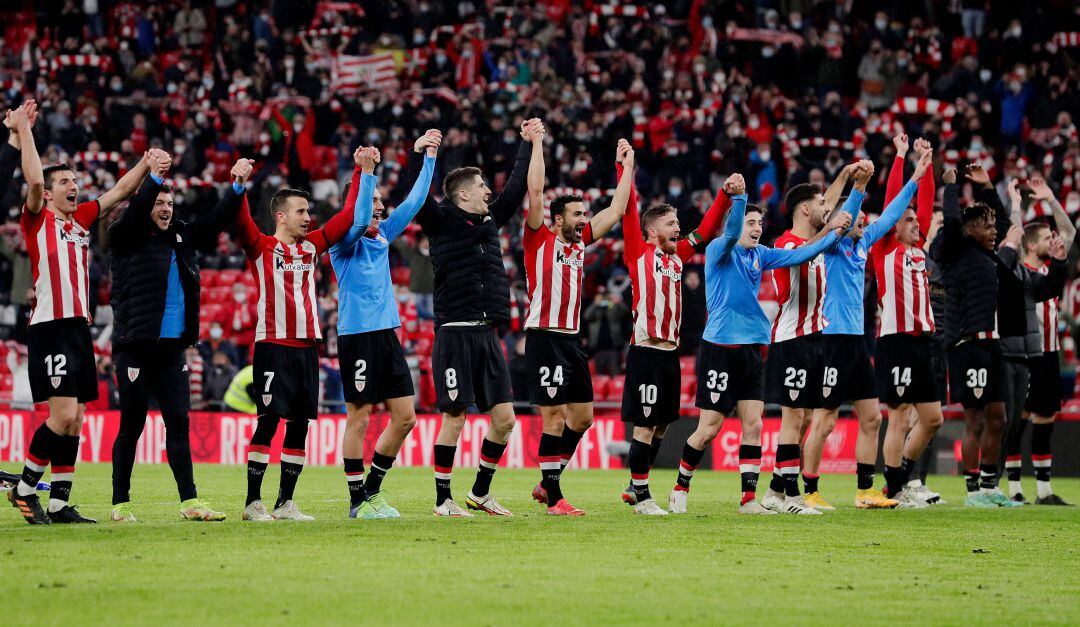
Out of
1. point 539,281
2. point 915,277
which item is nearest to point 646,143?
point 915,277

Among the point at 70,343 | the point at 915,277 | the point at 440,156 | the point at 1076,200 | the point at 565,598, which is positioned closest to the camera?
the point at 565,598

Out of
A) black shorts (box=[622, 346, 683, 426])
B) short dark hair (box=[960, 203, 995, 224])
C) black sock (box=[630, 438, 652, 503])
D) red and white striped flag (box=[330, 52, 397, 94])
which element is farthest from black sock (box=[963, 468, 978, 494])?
red and white striped flag (box=[330, 52, 397, 94])

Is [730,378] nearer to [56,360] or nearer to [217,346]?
[56,360]

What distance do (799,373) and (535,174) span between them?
298 centimetres

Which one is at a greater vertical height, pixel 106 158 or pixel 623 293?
pixel 106 158

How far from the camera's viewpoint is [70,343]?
31.8 feet

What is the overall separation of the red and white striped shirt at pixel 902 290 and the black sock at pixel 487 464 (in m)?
4.02

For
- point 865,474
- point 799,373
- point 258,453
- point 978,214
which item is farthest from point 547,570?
point 978,214

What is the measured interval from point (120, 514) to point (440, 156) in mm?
16189

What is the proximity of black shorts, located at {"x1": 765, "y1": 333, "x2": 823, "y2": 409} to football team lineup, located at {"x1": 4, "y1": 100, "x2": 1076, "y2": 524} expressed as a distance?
0.02 metres

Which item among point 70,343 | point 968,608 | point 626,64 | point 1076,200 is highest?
point 626,64

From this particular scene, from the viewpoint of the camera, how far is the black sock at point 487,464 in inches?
442

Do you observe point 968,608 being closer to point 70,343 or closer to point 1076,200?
point 70,343

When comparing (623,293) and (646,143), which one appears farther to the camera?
(646,143)
